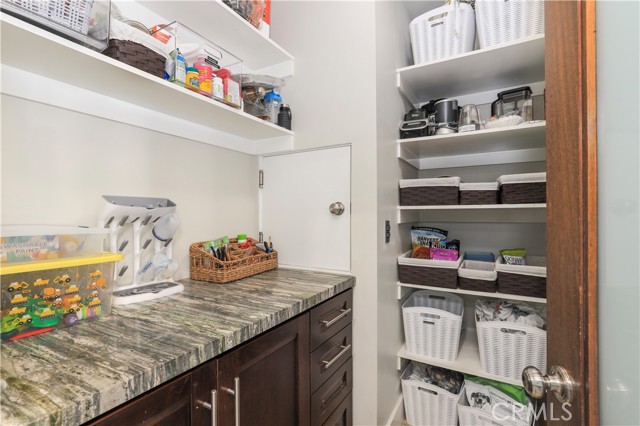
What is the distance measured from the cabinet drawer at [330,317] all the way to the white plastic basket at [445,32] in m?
1.34

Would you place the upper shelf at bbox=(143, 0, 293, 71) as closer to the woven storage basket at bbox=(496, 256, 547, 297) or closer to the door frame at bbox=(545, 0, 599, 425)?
the door frame at bbox=(545, 0, 599, 425)

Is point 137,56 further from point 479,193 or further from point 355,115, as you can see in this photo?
point 479,193

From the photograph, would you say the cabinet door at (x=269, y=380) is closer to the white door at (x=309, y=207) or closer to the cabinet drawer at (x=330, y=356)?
the cabinet drawer at (x=330, y=356)

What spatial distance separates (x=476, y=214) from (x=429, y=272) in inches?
25.6

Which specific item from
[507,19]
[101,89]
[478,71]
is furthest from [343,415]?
[507,19]

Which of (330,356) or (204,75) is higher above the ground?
(204,75)

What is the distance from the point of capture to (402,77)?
5.56 feet

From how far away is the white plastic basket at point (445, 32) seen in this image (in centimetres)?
149

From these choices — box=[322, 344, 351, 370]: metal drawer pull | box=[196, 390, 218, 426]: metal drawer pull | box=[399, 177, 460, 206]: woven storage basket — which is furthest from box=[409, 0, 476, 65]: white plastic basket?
box=[196, 390, 218, 426]: metal drawer pull

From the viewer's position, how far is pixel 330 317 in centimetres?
126

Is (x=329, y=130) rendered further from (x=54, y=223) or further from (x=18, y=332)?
(x=18, y=332)

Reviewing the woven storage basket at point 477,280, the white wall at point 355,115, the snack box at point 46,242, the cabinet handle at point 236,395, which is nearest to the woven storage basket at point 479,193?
the woven storage basket at point 477,280

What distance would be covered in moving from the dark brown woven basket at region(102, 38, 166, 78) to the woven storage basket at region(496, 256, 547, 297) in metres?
1.69

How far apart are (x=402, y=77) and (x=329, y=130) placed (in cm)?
58
